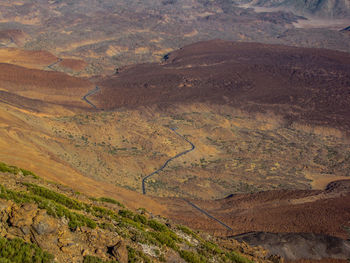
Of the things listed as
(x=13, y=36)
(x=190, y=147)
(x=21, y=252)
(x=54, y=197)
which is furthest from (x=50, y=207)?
(x=13, y=36)

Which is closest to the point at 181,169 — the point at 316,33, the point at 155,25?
the point at 155,25

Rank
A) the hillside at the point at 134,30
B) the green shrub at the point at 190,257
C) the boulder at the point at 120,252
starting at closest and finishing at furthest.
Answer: the boulder at the point at 120,252 → the green shrub at the point at 190,257 → the hillside at the point at 134,30

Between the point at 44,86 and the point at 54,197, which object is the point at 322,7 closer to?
the point at 44,86

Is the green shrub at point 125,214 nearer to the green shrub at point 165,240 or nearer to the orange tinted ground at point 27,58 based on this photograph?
the green shrub at point 165,240

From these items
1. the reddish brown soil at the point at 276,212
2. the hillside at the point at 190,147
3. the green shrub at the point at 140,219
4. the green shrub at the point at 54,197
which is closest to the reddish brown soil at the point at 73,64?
the hillside at the point at 190,147

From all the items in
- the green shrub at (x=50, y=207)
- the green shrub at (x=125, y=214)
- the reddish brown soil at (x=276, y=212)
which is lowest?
the reddish brown soil at (x=276, y=212)

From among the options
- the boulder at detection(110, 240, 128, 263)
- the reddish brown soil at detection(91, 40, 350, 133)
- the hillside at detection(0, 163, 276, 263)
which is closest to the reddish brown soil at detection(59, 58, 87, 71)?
the reddish brown soil at detection(91, 40, 350, 133)
